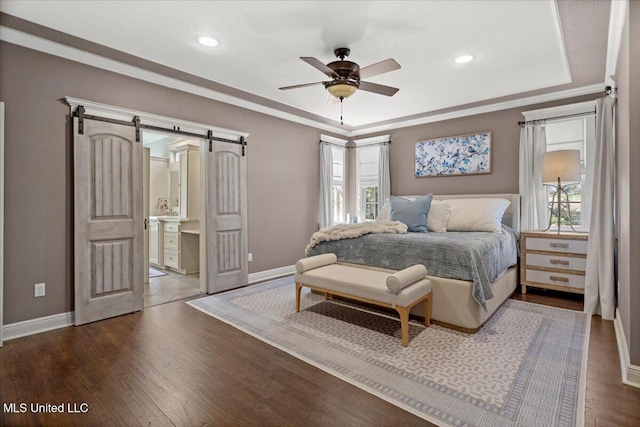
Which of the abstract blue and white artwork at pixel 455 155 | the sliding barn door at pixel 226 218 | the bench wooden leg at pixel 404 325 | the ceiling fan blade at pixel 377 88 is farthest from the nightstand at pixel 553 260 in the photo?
the sliding barn door at pixel 226 218

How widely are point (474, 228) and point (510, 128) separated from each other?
1.81 metres

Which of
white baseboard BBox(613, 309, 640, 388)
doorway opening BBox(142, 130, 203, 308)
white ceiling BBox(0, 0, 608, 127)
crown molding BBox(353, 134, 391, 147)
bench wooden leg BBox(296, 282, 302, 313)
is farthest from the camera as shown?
crown molding BBox(353, 134, 391, 147)

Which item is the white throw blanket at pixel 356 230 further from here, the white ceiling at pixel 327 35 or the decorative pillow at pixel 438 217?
the white ceiling at pixel 327 35

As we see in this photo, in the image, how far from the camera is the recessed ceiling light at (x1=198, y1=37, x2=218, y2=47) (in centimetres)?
294

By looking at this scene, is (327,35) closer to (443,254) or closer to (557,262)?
(443,254)

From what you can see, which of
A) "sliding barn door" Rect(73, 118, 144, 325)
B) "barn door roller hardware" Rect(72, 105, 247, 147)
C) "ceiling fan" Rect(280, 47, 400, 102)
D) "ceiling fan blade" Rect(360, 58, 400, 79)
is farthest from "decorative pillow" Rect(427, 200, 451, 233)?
"sliding barn door" Rect(73, 118, 144, 325)

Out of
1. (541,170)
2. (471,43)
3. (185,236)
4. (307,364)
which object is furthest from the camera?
(185,236)

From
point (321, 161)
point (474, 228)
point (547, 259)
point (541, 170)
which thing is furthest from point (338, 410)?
point (321, 161)

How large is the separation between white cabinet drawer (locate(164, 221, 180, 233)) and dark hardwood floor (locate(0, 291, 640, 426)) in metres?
2.60

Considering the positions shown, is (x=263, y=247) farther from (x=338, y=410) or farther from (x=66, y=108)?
(x=338, y=410)

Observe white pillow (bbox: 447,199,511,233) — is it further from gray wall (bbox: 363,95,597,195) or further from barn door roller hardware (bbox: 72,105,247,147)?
barn door roller hardware (bbox: 72,105,247,147)

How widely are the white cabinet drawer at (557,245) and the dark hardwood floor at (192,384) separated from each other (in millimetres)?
1090

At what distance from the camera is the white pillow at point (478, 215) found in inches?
159

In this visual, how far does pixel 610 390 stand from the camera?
6.52 feet
